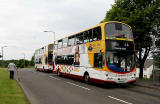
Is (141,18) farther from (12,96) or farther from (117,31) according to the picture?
(12,96)

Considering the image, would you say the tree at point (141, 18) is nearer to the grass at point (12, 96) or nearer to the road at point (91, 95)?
the road at point (91, 95)

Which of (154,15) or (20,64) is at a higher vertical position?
(154,15)

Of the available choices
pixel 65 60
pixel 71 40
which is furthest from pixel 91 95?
pixel 65 60

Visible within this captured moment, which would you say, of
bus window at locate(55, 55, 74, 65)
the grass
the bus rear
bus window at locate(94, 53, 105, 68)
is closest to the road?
the grass

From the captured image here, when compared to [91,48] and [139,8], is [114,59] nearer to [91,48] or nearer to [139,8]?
[91,48]

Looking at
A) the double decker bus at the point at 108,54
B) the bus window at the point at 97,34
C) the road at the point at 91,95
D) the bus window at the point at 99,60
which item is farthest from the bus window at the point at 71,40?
the road at the point at 91,95

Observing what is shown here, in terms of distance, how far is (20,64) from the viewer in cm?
7431

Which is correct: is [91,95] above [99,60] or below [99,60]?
below

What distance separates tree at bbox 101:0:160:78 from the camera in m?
16.5

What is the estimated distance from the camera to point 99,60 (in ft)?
40.6

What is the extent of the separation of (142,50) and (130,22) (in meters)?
3.69

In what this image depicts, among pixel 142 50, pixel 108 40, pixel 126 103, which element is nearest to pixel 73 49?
pixel 108 40

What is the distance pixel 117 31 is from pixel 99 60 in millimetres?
2336

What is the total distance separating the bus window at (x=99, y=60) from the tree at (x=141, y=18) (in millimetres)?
5936
